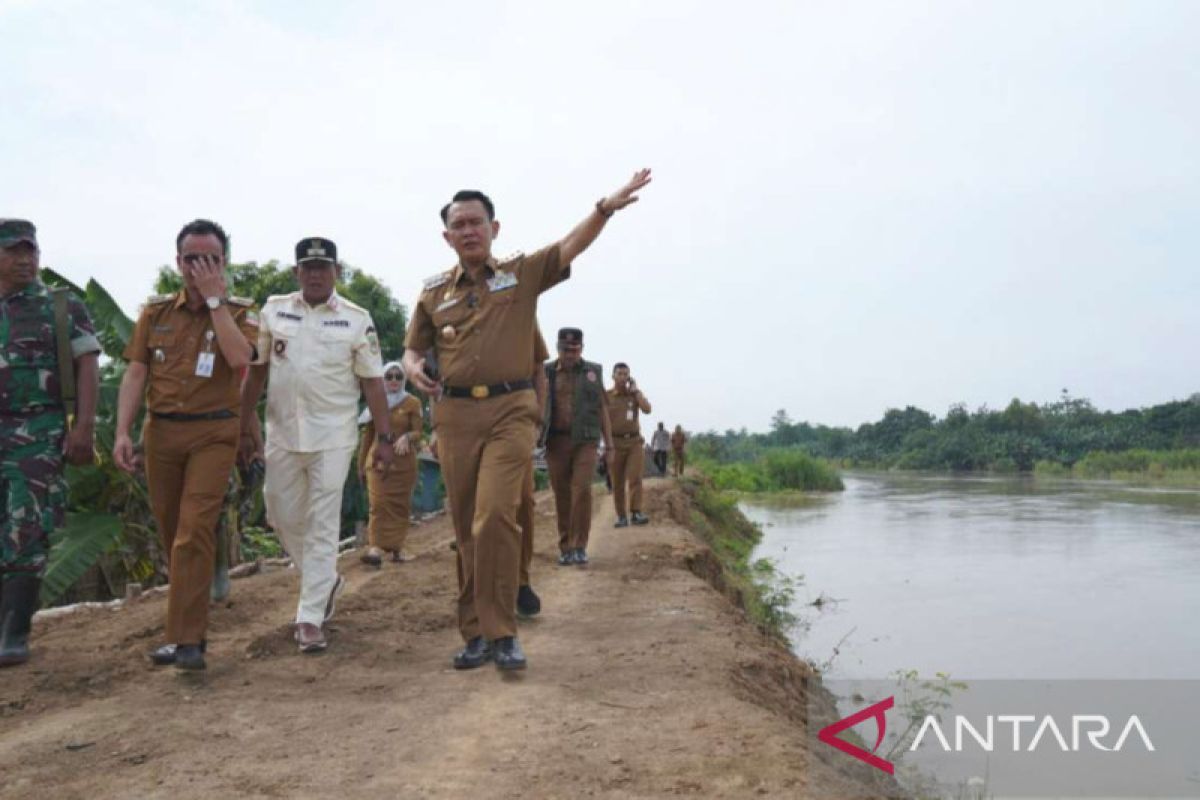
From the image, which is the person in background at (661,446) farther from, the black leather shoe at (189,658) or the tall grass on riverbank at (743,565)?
the black leather shoe at (189,658)

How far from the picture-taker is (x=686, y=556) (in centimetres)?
862

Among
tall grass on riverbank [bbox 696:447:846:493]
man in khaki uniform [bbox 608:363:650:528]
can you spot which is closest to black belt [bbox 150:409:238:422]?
man in khaki uniform [bbox 608:363:650:528]

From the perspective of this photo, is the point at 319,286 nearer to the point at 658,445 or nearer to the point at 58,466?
the point at 58,466

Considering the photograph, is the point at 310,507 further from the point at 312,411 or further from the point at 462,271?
the point at 462,271

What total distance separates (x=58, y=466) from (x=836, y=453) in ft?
297

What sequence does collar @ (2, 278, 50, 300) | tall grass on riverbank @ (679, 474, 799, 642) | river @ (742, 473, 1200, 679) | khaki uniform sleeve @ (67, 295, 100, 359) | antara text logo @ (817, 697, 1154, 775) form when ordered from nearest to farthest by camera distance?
1. collar @ (2, 278, 50, 300)
2. khaki uniform sleeve @ (67, 295, 100, 359)
3. antara text logo @ (817, 697, 1154, 775)
4. river @ (742, 473, 1200, 679)
5. tall grass on riverbank @ (679, 474, 799, 642)

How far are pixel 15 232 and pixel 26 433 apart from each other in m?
0.84

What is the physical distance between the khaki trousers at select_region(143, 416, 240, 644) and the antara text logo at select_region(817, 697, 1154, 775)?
399 centimetres

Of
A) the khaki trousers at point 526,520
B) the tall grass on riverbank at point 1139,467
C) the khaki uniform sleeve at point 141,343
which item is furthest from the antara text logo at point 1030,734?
the tall grass on riverbank at point 1139,467

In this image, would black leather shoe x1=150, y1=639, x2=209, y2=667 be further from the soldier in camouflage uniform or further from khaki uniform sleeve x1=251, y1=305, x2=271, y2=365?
khaki uniform sleeve x1=251, y1=305, x2=271, y2=365

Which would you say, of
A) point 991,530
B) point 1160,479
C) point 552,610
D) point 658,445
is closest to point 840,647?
point 552,610

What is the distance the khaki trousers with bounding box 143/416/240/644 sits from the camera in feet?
13.6

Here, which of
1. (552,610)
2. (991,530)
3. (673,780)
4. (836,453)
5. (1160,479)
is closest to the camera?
(673,780)

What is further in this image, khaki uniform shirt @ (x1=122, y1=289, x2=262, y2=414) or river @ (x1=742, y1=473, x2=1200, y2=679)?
river @ (x1=742, y1=473, x2=1200, y2=679)
